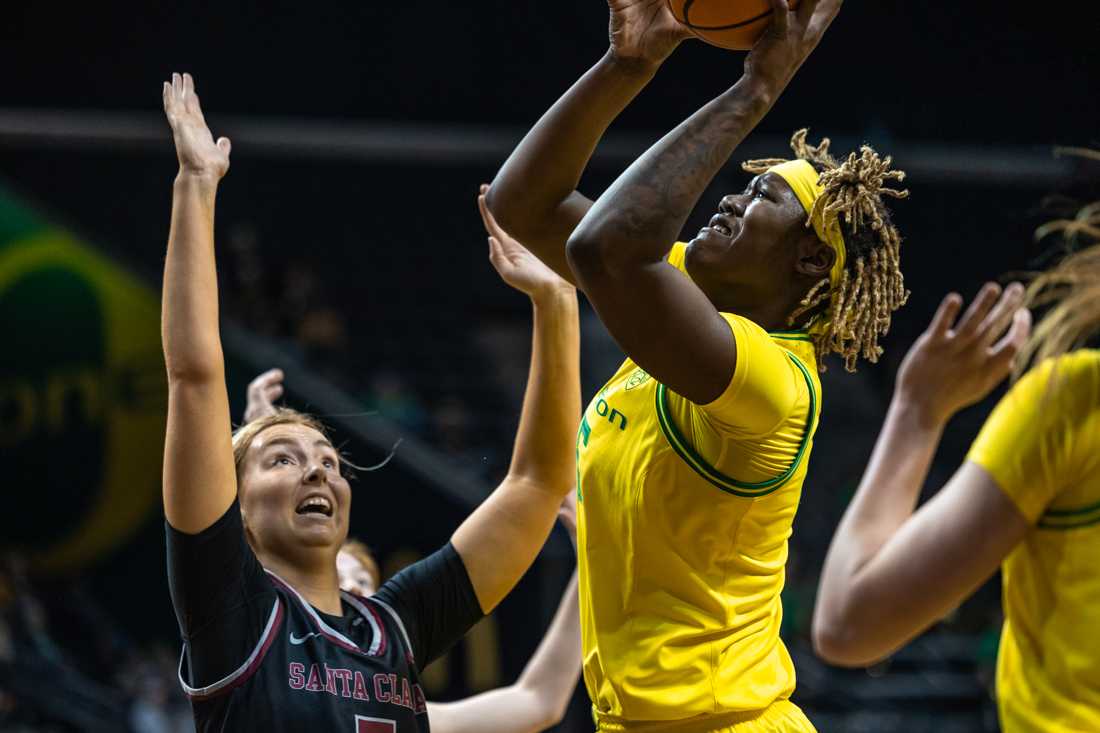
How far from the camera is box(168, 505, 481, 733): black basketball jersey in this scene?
2691 mm

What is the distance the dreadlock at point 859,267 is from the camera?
2623mm

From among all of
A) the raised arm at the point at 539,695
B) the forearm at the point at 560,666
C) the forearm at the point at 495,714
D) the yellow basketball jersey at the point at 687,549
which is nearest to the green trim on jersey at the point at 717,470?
the yellow basketball jersey at the point at 687,549

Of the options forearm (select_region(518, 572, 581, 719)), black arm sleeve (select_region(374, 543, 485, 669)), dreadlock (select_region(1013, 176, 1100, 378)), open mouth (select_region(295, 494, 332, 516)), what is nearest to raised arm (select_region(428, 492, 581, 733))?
forearm (select_region(518, 572, 581, 719))

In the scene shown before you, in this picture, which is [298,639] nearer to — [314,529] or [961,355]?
[314,529]

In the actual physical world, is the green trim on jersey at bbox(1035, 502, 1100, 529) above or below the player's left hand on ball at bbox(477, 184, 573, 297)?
below

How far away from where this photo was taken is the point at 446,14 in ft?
44.9

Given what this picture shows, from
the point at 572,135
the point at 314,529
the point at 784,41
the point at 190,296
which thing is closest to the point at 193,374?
the point at 190,296

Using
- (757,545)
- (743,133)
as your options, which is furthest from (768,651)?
(743,133)

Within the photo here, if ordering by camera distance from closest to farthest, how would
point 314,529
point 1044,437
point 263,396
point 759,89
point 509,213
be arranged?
point 1044,437 → point 759,89 → point 509,213 → point 314,529 → point 263,396

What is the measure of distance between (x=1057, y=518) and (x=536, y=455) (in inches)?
54.2

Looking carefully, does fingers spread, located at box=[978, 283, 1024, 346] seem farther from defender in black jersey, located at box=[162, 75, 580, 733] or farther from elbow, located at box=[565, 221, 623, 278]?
defender in black jersey, located at box=[162, 75, 580, 733]

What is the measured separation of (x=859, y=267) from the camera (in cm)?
264

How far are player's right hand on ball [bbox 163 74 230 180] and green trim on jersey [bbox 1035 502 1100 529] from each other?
1625 mm

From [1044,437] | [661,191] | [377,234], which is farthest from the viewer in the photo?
[377,234]
